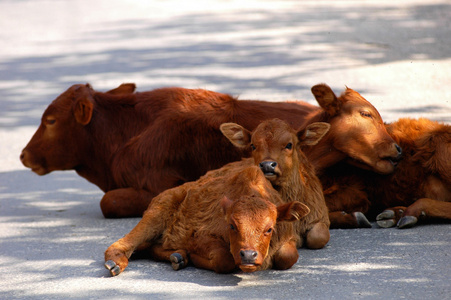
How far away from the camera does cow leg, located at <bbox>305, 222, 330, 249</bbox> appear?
235 inches

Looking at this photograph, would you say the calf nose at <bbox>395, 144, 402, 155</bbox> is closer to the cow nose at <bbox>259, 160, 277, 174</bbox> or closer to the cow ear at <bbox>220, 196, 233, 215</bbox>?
the cow nose at <bbox>259, 160, 277, 174</bbox>

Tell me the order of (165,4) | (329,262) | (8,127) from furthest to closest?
1. (165,4)
2. (8,127)
3. (329,262)

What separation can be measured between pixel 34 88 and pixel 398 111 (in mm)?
Answer: 6620

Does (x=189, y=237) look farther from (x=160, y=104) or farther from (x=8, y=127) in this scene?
(x=8, y=127)

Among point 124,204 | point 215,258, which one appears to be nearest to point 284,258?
point 215,258


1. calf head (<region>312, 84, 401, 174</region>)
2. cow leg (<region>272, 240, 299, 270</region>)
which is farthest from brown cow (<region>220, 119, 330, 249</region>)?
calf head (<region>312, 84, 401, 174</region>)

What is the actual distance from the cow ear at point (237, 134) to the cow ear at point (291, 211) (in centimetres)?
126

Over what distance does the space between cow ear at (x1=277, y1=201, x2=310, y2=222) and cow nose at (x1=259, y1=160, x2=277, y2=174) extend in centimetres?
64

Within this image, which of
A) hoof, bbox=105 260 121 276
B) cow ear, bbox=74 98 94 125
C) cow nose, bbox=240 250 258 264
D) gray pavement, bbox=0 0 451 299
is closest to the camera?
cow nose, bbox=240 250 258 264

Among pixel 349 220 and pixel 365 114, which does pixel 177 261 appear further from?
pixel 365 114

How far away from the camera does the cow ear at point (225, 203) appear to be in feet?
17.3

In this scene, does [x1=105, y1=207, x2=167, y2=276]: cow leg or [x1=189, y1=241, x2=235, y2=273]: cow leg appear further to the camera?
[x1=105, y1=207, x2=167, y2=276]: cow leg

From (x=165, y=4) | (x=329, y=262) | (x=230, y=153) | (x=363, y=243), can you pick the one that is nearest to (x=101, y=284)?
(x=329, y=262)

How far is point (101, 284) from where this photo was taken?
5.21 meters
